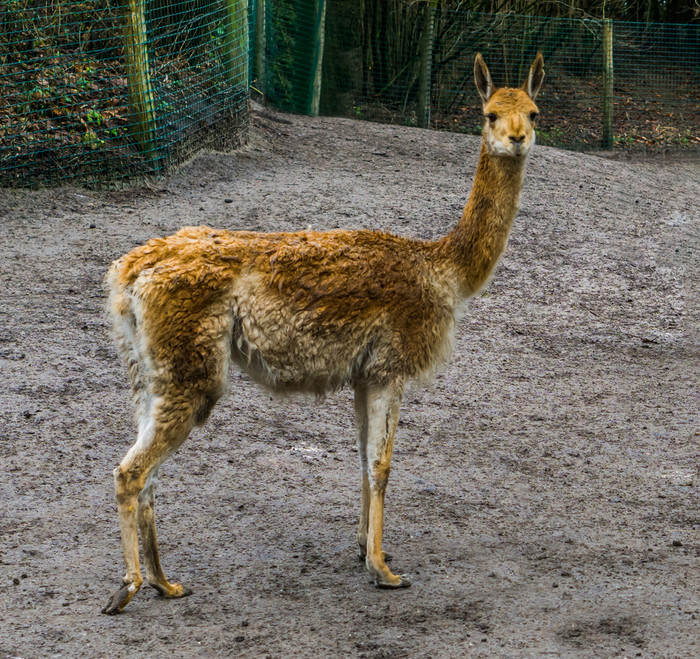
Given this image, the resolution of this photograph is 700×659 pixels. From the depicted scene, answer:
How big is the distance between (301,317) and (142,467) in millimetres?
898

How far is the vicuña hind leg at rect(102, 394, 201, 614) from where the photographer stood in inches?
150

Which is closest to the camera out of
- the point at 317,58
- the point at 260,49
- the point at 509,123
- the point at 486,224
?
the point at 509,123

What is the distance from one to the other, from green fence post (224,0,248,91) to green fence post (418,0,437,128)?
116 inches

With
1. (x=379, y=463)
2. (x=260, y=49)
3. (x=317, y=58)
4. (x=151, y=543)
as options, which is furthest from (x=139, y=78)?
(x=151, y=543)

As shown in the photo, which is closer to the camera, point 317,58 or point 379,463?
point 379,463

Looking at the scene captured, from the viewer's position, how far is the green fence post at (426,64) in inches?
528

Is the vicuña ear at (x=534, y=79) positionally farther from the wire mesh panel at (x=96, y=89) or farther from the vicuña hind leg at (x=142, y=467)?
the wire mesh panel at (x=96, y=89)

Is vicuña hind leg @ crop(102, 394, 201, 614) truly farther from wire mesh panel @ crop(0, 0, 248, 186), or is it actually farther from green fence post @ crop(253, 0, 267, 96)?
green fence post @ crop(253, 0, 267, 96)

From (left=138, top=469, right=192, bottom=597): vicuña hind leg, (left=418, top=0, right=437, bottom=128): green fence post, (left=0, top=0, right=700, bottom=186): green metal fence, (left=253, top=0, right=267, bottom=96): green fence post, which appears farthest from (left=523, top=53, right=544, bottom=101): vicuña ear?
(left=418, top=0, right=437, bottom=128): green fence post

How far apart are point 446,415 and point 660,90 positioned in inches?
416

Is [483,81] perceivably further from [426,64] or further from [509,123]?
[426,64]

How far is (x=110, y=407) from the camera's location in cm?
577

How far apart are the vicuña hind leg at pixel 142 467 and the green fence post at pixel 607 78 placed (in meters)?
11.4

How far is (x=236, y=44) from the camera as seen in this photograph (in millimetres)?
11477
